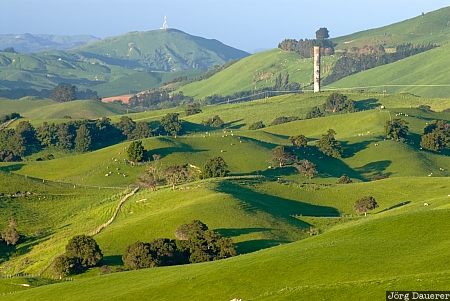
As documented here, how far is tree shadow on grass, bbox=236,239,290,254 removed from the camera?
58.5m

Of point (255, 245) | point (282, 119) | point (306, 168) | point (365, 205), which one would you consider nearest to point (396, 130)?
point (306, 168)

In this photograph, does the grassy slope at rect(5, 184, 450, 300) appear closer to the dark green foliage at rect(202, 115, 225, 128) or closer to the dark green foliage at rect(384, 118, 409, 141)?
the dark green foliage at rect(384, 118, 409, 141)

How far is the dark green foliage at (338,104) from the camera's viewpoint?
170950mm

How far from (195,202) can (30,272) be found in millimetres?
15016

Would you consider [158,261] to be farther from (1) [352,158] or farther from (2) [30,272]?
(1) [352,158]

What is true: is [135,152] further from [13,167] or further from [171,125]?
[171,125]

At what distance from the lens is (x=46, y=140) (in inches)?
5674

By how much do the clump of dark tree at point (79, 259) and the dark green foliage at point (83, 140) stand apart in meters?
83.9

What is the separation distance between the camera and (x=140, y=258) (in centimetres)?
5500

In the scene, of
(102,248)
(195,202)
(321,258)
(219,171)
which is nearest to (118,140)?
(219,171)

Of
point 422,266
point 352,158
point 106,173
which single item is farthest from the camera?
point 352,158

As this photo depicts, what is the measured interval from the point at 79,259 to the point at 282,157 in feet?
178

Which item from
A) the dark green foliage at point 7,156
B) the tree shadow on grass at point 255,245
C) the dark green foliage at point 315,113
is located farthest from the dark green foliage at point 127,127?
the tree shadow on grass at point 255,245

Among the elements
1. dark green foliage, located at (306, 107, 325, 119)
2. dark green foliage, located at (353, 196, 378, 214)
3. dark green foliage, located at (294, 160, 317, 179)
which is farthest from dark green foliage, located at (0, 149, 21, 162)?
dark green foliage, located at (353, 196, 378, 214)
